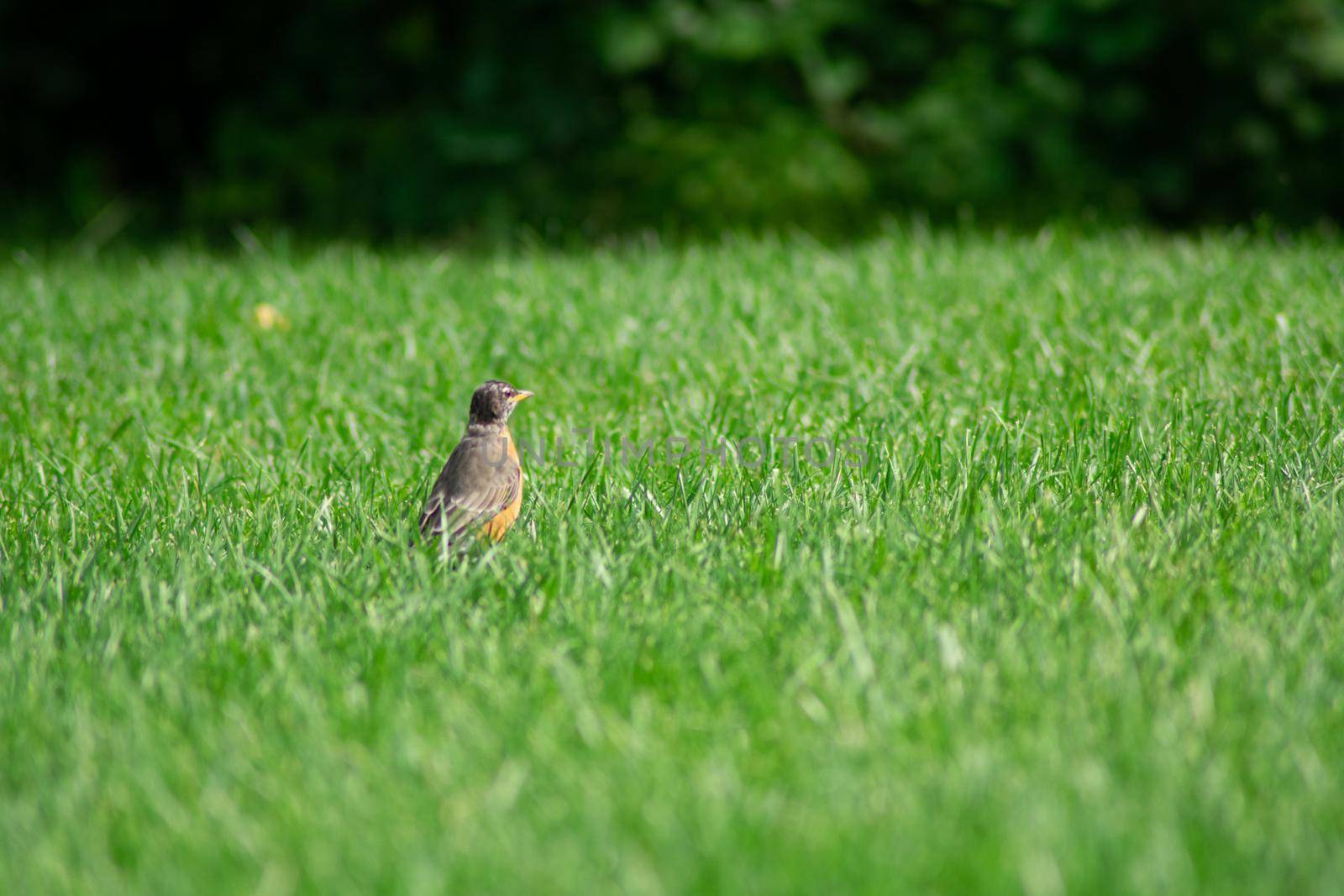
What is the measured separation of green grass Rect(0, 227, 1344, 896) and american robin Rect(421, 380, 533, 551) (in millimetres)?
85

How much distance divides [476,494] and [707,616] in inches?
29.4

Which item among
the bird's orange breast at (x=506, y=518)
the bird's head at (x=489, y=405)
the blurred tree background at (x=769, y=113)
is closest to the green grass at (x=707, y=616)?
the bird's orange breast at (x=506, y=518)

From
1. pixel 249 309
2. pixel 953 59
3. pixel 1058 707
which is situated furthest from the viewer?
pixel 953 59

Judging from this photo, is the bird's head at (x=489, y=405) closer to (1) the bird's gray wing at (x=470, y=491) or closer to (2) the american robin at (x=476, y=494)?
(2) the american robin at (x=476, y=494)

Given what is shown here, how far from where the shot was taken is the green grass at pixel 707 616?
1883 mm

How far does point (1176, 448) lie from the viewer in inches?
138

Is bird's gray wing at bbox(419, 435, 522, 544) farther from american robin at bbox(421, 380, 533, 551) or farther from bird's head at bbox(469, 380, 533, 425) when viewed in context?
bird's head at bbox(469, 380, 533, 425)

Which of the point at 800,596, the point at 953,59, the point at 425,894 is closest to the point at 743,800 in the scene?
the point at 425,894

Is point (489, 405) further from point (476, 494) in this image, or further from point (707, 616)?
point (707, 616)

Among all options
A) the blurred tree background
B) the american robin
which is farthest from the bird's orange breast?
the blurred tree background

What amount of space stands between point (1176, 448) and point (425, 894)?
8.41ft

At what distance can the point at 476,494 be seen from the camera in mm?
3066

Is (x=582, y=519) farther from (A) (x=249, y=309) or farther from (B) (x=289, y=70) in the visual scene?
(B) (x=289, y=70)

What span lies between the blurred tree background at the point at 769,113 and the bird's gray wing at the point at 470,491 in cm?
593
